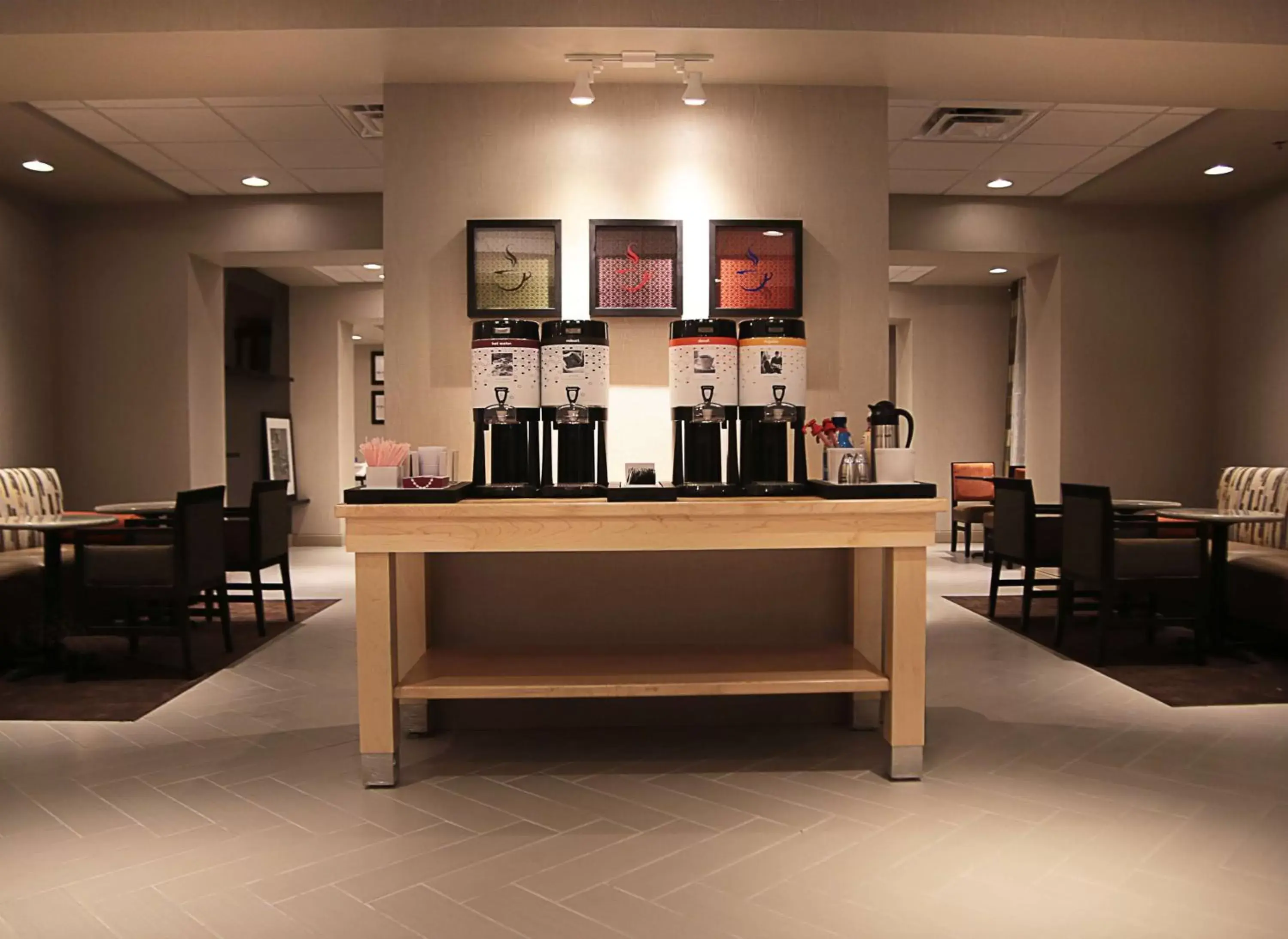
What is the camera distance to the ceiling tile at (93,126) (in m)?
5.57

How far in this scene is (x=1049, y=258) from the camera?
7922mm

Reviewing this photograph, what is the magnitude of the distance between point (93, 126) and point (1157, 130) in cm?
650

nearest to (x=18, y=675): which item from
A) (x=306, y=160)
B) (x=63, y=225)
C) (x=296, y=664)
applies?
(x=296, y=664)

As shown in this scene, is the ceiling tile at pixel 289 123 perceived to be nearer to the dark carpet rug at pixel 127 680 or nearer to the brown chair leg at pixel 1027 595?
the dark carpet rug at pixel 127 680

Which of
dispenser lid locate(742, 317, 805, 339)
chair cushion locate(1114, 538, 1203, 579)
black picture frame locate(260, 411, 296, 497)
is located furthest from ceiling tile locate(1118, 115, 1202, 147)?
black picture frame locate(260, 411, 296, 497)

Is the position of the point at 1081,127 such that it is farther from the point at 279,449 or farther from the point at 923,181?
the point at 279,449

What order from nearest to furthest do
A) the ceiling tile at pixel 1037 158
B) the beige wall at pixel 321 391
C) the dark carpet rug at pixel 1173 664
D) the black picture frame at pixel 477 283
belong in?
the black picture frame at pixel 477 283
the dark carpet rug at pixel 1173 664
the ceiling tile at pixel 1037 158
the beige wall at pixel 321 391

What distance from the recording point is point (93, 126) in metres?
5.81

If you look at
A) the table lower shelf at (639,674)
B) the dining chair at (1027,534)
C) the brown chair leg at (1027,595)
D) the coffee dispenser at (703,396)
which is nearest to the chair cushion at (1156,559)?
the dining chair at (1027,534)

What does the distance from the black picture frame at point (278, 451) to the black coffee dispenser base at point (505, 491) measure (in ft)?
24.1

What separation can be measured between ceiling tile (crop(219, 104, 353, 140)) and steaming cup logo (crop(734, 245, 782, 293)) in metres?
3.03

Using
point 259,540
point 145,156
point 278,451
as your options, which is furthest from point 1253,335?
point 278,451

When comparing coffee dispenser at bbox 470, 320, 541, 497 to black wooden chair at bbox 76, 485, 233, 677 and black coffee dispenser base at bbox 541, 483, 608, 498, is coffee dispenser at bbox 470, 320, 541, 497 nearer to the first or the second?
black coffee dispenser base at bbox 541, 483, 608, 498

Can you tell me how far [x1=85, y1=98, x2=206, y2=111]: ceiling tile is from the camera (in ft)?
17.7
